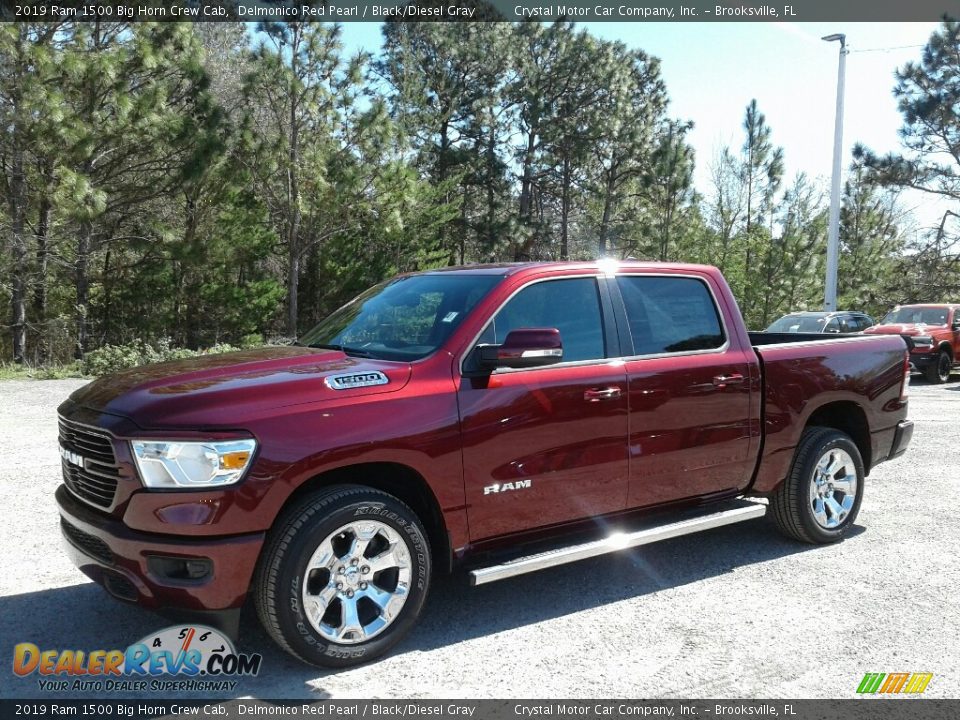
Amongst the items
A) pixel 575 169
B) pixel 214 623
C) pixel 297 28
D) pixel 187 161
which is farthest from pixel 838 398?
pixel 575 169

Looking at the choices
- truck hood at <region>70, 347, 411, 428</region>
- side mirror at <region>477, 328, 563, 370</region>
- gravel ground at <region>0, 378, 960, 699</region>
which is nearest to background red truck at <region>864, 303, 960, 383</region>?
gravel ground at <region>0, 378, 960, 699</region>

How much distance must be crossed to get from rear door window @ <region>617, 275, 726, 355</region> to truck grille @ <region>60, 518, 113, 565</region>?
2968 mm

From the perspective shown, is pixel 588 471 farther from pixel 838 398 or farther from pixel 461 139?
pixel 461 139

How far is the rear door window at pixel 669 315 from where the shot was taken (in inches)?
188

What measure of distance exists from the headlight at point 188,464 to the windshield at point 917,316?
63.6ft

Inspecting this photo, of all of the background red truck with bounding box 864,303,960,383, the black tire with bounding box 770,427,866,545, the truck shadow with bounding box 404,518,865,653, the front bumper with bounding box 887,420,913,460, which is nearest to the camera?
the truck shadow with bounding box 404,518,865,653

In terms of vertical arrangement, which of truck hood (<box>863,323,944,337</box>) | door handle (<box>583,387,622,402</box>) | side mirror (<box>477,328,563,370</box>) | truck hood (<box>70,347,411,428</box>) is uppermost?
side mirror (<box>477,328,563,370</box>)

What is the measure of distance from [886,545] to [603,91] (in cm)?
3105

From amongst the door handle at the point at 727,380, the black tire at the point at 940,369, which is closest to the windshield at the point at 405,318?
the door handle at the point at 727,380

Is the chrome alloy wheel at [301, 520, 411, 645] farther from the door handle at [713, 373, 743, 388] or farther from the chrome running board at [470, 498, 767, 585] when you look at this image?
the door handle at [713, 373, 743, 388]

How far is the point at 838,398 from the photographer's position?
5.53 meters

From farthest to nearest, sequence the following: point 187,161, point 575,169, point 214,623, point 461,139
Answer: point 575,169 → point 461,139 → point 187,161 → point 214,623

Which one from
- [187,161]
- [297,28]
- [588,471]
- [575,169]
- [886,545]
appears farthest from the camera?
[575,169]

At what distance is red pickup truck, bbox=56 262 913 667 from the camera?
3398 millimetres
